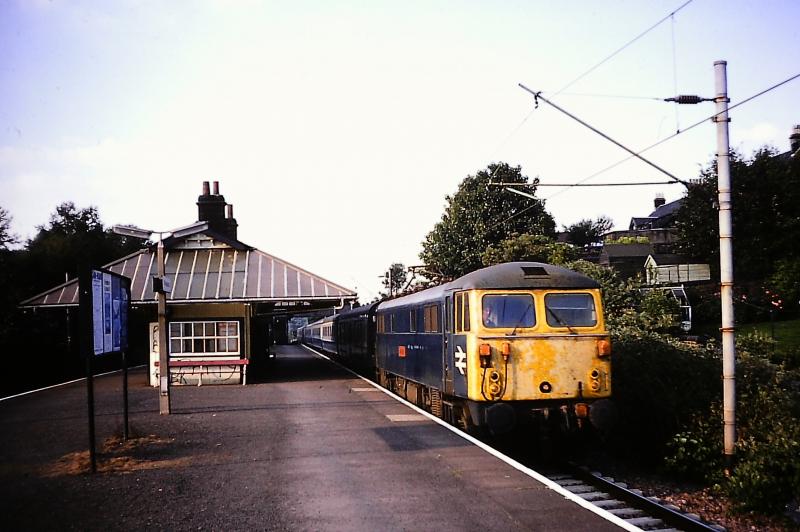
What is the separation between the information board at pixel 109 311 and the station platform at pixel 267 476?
70.2 inches

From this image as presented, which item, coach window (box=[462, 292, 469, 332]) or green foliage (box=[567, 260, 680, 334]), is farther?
green foliage (box=[567, 260, 680, 334])

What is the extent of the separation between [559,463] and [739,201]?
40.4m

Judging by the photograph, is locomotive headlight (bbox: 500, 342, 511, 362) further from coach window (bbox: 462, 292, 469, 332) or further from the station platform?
the station platform

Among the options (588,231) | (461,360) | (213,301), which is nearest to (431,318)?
(461,360)

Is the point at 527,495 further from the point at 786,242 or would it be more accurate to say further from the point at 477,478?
the point at 786,242

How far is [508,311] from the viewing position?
12344 mm

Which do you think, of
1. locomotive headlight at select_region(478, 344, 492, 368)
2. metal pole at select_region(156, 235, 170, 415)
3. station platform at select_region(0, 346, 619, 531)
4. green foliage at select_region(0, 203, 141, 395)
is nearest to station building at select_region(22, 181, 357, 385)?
green foliage at select_region(0, 203, 141, 395)

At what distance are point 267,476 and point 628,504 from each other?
493cm

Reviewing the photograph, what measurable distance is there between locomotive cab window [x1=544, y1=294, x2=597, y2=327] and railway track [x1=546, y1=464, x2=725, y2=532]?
2388 mm

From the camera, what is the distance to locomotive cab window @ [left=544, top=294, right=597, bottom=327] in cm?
1240

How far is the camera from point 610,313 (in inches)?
883

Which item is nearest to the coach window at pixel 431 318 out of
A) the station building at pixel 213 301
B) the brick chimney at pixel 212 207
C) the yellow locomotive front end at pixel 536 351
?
the yellow locomotive front end at pixel 536 351

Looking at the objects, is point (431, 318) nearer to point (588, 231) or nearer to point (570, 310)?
point (570, 310)

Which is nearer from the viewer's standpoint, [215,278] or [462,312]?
[462,312]
